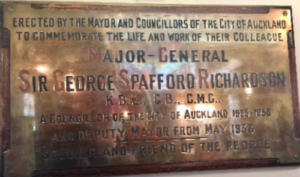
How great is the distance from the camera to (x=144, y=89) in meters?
1.34

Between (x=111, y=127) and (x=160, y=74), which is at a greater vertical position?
(x=160, y=74)

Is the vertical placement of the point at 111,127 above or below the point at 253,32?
below

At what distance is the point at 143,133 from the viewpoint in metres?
1.33

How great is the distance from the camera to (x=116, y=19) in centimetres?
135

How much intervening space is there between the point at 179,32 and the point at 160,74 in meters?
0.19

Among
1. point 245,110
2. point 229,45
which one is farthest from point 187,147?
point 229,45

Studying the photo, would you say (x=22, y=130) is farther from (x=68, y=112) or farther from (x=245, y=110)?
(x=245, y=110)

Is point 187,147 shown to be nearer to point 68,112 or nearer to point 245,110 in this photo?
point 245,110

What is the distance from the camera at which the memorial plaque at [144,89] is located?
1277 millimetres

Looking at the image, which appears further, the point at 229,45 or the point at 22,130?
the point at 229,45

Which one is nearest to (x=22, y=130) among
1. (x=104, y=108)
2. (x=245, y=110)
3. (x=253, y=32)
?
(x=104, y=108)

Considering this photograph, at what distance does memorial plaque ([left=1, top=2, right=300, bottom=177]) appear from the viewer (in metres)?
1.28

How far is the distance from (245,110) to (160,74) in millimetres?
381

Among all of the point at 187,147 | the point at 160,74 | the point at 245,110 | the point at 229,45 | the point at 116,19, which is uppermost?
the point at 116,19
